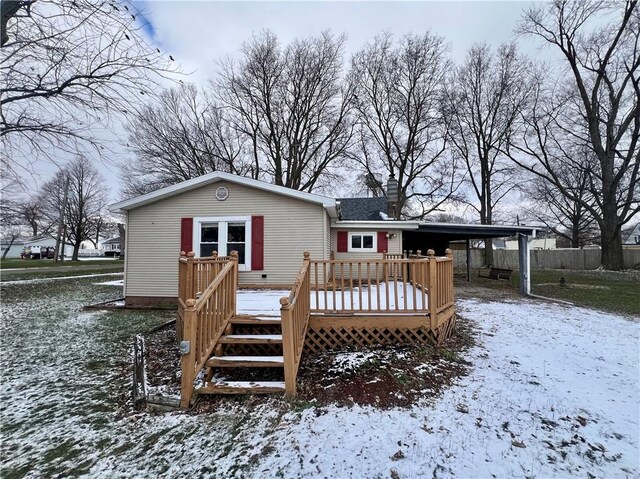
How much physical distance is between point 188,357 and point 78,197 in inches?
1465

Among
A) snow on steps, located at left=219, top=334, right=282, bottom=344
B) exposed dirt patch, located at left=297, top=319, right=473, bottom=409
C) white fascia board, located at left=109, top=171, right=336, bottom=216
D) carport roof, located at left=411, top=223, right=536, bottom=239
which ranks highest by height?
white fascia board, located at left=109, top=171, right=336, bottom=216

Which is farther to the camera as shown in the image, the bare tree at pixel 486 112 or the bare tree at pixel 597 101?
the bare tree at pixel 486 112

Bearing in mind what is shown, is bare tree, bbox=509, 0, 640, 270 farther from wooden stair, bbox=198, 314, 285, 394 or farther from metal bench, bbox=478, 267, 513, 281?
wooden stair, bbox=198, 314, 285, 394

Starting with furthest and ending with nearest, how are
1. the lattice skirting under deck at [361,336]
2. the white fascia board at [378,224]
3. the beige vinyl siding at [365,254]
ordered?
the beige vinyl siding at [365,254] → the white fascia board at [378,224] → the lattice skirting under deck at [361,336]

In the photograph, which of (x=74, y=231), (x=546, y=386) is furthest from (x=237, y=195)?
(x=74, y=231)

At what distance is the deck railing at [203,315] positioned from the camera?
313cm

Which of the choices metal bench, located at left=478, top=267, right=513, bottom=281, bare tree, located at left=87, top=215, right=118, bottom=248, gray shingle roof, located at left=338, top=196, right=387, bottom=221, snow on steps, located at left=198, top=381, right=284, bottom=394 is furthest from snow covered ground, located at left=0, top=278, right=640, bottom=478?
bare tree, located at left=87, top=215, right=118, bottom=248

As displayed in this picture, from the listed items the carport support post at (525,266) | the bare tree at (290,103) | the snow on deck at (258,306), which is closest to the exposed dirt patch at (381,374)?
the snow on deck at (258,306)

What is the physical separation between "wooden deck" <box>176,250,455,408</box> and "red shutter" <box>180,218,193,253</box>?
383 cm

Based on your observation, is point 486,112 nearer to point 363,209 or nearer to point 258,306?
point 363,209

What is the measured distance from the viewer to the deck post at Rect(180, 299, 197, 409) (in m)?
3.11

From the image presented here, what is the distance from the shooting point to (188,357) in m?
3.11

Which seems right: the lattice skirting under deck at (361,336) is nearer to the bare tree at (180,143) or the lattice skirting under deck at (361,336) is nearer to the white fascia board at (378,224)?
the white fascia board at (378,224)

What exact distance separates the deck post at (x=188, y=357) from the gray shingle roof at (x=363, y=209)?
1019cm
